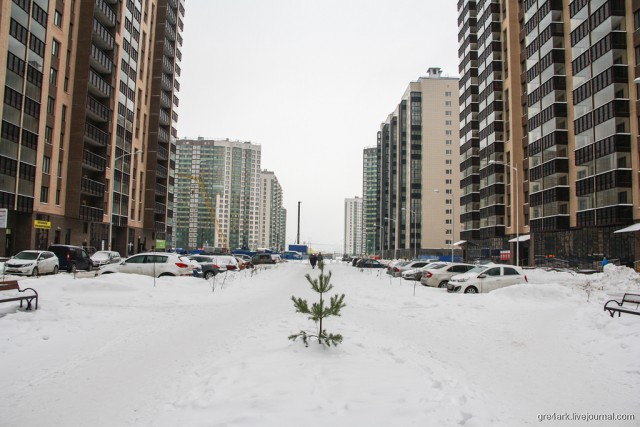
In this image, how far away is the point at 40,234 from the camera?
39.2 metres

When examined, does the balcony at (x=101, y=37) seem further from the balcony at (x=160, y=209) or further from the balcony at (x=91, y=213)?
the balcony at (x=160, y=209)

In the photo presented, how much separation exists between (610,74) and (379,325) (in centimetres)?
3643

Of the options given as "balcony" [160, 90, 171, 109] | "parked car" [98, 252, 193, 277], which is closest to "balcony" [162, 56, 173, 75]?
"balcony" [160, 90, 171, 109]

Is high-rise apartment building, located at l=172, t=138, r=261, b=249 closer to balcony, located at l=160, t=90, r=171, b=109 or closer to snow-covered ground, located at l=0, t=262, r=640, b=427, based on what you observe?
balcony, located at l=160, t=90, r=171, b=109

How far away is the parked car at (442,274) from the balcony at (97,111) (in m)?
39.1

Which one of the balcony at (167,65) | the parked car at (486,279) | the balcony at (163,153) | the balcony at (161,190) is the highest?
the balcony at (167,65)

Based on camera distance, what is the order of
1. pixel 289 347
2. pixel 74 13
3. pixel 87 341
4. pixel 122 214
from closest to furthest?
pixel 289 347 < pixel 87 341 < pixel 74 13 < pixel 122 214

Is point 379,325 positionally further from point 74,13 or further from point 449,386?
point 74,13

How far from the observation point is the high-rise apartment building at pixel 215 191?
15990 cm

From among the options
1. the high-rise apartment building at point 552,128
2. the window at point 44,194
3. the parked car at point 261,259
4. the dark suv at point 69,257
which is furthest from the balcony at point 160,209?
the high-rise apartment building at point 552,128

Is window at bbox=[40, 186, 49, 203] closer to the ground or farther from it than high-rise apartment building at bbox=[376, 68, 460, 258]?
closer to the ground

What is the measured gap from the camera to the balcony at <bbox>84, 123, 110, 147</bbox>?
46469 mm

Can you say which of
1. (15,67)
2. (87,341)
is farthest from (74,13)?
(87,341)

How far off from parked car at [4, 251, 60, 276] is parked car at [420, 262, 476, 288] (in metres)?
20.9
